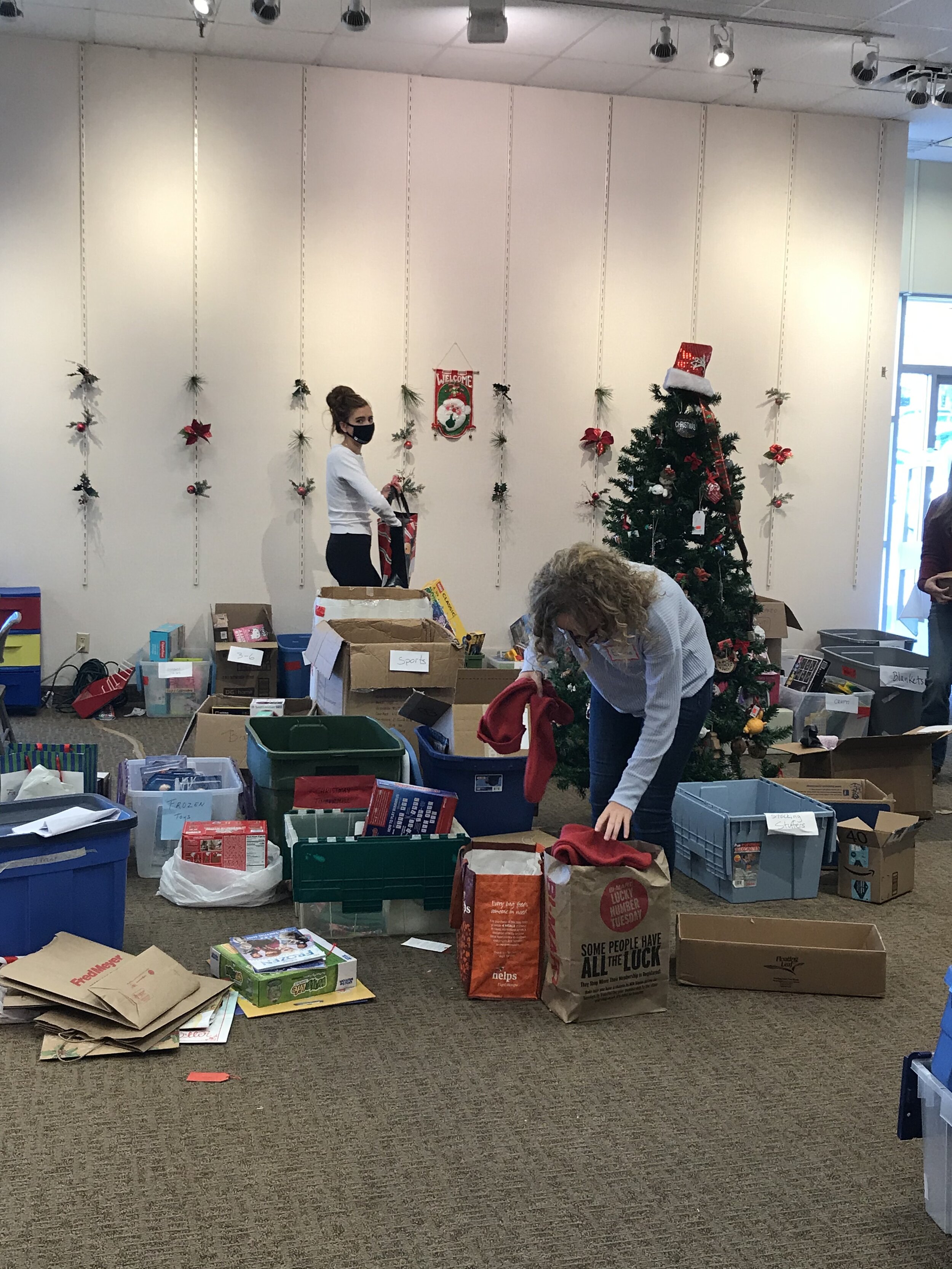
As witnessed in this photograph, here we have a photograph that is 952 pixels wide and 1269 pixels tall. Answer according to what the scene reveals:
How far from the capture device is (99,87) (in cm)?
646

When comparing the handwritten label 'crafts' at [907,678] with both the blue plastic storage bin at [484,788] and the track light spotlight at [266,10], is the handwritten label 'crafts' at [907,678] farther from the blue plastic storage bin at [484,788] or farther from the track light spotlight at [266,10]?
the track light spotlight at [266,10]

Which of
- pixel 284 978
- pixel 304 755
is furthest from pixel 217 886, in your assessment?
pixel 284 978

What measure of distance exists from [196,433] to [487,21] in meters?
2.73

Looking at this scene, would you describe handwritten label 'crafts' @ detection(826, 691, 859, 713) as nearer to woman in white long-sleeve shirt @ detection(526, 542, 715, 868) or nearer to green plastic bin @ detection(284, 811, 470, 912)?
woman in white long-sleeve shirt @ detection(526, 542, 715, 868)

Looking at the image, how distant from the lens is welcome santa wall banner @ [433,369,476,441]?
7129 millimetres

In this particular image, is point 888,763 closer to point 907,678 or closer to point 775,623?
point 907,678

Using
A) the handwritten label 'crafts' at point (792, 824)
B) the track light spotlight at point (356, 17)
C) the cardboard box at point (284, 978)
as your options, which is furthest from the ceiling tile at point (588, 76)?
the cardboard box at point (284, 978)

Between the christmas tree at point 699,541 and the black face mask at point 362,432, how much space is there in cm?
171

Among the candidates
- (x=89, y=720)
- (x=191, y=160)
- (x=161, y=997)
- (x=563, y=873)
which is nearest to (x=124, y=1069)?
(x=161, y=997)

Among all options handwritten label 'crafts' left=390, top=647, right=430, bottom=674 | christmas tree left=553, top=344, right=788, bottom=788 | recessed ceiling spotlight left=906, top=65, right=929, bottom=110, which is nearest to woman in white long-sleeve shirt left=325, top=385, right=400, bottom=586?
handwritten label 'crafts' left=390, top=647, right=430, bottom=674

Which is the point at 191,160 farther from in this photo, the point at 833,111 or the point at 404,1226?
the point at 404,1226

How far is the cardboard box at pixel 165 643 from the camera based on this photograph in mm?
6594

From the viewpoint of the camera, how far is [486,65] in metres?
6.68

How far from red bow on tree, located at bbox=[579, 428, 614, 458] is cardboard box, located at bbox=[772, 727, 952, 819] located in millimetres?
2884
